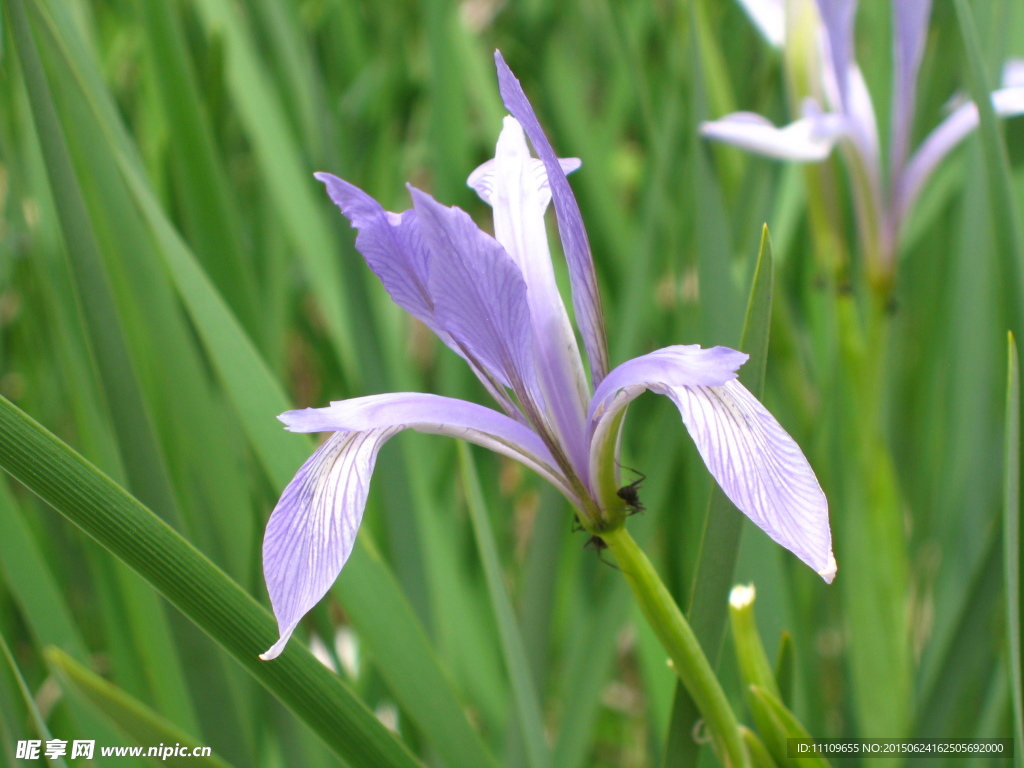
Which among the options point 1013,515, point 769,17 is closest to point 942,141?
point 769,17

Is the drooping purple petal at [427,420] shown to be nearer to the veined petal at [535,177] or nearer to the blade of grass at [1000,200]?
the veined petal at [535,177]

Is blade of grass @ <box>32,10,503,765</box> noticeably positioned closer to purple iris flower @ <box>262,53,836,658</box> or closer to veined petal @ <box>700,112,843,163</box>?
purple iris flower @ <box>262,53,836,658</box>

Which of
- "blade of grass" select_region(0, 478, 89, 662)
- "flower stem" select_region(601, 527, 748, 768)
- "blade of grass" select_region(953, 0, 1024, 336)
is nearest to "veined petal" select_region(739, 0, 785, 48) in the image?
"blade of grass" select_region(953, 0, 1024, 336)

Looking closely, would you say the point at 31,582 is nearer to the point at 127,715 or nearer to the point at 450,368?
the point at 127,715

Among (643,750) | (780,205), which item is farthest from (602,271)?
(643,750)

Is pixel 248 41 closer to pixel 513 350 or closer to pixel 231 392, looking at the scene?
pixel 231 392

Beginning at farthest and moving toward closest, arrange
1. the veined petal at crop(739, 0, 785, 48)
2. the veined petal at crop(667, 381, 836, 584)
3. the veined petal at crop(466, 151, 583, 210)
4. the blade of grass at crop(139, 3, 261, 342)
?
the veined petal at crop(739, 0, 785, 48) < the blade of grass at crop(139, 3, 261, 342) < the veined petal at crop(466, 151, 583, 210) < the veined petal at crop(667, 381, 836, 584)
